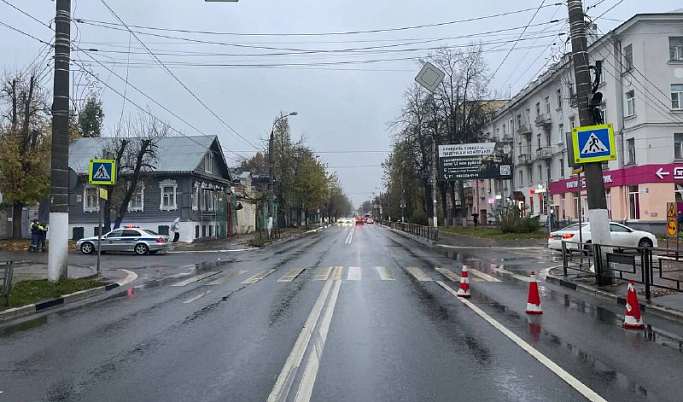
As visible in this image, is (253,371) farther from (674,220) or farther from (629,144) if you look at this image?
(629,144)

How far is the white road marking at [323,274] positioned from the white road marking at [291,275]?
666mm

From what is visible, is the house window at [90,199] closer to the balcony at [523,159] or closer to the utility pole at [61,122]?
the utility pole at [61,122]

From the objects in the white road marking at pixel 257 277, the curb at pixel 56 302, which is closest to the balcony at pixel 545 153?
the white road marking at pixel 257 277

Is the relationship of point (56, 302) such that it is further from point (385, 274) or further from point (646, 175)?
point (646, 175)

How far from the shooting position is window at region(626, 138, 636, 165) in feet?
113

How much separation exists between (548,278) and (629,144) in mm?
25824

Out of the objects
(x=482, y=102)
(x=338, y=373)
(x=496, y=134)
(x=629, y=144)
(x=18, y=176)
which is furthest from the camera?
(x=496, y=134)

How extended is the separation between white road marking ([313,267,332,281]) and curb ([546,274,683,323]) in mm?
6417

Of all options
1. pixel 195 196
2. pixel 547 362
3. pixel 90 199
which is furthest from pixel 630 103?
pixel 90 199

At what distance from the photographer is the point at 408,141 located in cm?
4762

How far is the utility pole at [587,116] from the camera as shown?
1259 centimetres

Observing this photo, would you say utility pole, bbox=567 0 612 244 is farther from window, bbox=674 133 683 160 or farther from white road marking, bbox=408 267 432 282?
window, bbox=674 133 683 160

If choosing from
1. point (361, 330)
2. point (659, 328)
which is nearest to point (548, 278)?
point (659, 328)

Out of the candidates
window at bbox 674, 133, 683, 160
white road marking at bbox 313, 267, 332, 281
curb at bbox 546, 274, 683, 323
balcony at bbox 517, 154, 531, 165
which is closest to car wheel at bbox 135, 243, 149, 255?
white road marking at bbox 313, 267, 332, 281
